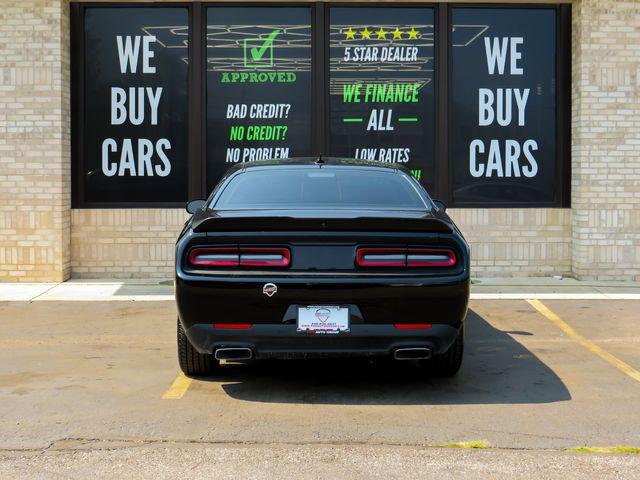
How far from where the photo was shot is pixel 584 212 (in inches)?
449

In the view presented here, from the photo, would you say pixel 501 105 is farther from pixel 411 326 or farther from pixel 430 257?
pixel 411 326

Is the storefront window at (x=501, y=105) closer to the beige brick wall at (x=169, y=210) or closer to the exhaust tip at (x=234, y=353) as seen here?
the beige brick wall at (x=169, y=210)

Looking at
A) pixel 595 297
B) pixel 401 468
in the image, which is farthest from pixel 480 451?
pixel 595 297

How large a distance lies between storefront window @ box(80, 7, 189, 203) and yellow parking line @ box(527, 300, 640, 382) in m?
4.78

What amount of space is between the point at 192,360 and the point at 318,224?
55.0 inches

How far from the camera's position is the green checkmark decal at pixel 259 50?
1177cm

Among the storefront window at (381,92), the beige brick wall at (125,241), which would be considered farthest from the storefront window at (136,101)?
the storefront window at (381,92)

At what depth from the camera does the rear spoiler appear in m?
5.66

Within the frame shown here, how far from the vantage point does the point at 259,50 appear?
1179 centimetres

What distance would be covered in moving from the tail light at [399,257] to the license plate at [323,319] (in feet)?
1.06

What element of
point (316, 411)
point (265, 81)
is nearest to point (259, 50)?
point (265, 81)

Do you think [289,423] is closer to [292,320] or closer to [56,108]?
[292,320]

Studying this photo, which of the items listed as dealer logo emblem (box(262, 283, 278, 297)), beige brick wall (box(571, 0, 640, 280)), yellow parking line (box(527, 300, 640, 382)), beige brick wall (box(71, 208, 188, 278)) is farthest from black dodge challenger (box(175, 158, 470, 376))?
beige brick wall (box(571, 0, 640, 280))

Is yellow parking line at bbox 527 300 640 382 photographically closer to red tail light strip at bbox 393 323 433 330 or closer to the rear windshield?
red tail light strip at bbox 393 323 433 330
